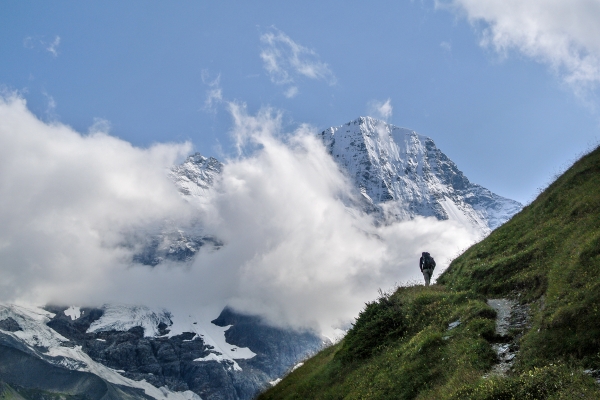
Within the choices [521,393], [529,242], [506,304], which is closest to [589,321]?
[521,393]

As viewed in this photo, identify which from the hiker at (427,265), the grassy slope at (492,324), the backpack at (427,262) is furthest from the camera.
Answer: the backpack at (427,262)

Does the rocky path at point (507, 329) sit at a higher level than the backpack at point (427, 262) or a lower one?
lower

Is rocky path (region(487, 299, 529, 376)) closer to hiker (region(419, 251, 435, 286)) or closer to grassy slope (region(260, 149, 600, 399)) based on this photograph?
grassy slope (region(260, 149, 600, 399))

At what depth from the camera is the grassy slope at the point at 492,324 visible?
55.5ft

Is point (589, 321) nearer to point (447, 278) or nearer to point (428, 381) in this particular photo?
point (428, 381)

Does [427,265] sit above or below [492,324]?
above

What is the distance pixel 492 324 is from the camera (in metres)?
21.6

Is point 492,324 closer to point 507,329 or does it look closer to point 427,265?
point 507,329

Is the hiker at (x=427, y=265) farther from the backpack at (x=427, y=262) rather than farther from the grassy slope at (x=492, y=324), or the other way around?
the grassy slope at (x=492, y=324)

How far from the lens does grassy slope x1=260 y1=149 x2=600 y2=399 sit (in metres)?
16.9

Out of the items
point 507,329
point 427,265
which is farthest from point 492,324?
point 427,265

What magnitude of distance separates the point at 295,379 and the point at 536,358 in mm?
16875

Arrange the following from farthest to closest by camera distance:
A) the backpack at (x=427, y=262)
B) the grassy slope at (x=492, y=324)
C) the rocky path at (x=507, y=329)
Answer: the backpack at (x=427, y=262) < the rocky path at (x=507, y=329) < the grassy slope at (x=492, y=324)

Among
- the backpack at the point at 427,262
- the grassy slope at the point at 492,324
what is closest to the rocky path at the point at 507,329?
the grassy slope at the point at 492,324
